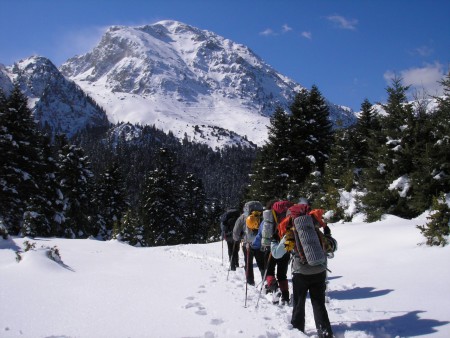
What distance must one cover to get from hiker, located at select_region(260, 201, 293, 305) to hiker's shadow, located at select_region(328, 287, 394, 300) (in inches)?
66.6

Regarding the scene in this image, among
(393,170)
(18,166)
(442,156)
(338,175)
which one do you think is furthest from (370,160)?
(18,166)

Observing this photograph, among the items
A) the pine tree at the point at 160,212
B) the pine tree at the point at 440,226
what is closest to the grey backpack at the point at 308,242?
the pine tree at the point at 440,226

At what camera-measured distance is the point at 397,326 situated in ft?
20.8

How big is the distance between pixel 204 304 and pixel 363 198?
1340 centimetres

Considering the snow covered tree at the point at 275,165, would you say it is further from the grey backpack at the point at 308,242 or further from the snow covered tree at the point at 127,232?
the grey backpack at the point at 308,242

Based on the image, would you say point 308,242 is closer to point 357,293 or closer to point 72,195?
point 357,293

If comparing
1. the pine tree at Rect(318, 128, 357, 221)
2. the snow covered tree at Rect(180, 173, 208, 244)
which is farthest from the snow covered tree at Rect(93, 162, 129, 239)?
the pine tree at Rect(318, 128, 357, 221)

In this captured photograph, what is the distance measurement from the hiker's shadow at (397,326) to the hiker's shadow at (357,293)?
163 centimetres

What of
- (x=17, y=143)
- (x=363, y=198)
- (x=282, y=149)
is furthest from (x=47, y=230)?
(x=363, y=198)

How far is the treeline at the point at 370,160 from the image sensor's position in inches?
560

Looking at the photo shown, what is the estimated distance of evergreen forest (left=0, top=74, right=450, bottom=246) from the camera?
15.8 metres

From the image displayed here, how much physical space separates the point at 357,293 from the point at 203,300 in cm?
364

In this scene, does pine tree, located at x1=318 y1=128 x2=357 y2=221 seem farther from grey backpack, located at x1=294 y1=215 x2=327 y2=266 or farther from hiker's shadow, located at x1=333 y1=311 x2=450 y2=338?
grey backpack, located at x1=294 y1=215 x2=327 y2=266

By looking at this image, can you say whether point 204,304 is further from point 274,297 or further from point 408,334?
point 408,334
